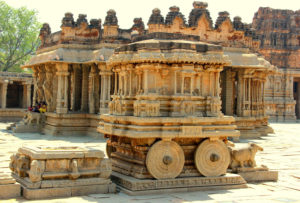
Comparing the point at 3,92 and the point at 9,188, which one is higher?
the point at 3,92

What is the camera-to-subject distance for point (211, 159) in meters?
8.84

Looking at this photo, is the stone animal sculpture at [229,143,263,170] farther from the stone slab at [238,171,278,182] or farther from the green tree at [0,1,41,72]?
the green tree at [0,1,41,72]

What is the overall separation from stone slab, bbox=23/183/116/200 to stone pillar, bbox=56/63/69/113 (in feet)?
40.5

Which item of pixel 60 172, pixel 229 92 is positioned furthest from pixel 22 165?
pixel 229 92

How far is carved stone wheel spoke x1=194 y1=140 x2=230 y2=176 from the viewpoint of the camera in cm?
880

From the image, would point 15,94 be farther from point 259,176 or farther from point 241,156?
point 259,176

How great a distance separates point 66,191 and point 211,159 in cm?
309

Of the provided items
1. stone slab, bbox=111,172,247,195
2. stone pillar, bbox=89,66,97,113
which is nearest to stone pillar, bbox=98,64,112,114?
stone pillar, bbox=89,66,97,113

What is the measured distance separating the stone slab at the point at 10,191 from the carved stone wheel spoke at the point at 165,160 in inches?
96.5

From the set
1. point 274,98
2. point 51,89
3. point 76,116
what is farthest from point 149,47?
point 274,98

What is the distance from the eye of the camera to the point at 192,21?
20.6 metres

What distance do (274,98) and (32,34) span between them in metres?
23.8

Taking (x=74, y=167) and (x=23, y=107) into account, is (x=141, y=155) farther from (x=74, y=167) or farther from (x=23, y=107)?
(x=23, y=107)

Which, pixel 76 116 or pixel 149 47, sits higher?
pixel 149 47
